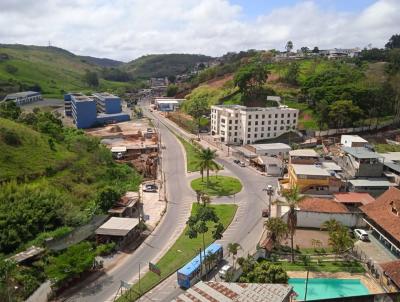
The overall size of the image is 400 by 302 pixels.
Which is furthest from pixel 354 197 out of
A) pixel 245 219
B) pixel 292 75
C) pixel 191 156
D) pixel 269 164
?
pixel 292 75

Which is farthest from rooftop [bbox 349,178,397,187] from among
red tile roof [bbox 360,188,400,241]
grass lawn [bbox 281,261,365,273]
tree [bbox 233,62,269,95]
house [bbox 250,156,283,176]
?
tree [bbox 233,62,269,95]

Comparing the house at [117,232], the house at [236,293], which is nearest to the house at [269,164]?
the house at [117,232]

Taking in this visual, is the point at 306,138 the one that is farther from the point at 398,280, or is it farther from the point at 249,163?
the point at 398,280

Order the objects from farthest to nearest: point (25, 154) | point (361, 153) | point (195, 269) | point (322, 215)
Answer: point (361, 153) < point (25, 154) < point (322, 215) < point (195, 269)

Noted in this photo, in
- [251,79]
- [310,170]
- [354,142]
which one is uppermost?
[251,79]

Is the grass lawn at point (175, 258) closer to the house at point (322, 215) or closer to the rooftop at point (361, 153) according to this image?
the house at point (322, 215)

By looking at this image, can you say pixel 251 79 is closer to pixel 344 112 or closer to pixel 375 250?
pixel 344 112

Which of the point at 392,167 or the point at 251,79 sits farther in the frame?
the point at 251,79

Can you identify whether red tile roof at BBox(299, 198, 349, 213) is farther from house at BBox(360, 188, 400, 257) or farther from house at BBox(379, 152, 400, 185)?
house at BBox(379, 152, 400, 185)
